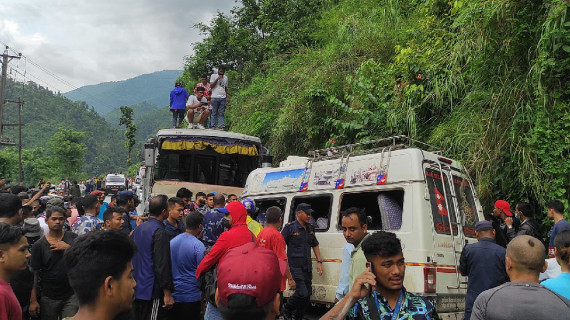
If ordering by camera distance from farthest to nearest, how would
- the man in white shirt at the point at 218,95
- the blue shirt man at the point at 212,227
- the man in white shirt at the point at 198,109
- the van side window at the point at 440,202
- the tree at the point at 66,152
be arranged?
the tree at the point at 66,152 → the man in white shirt at the point at 218,95 → the man in white shirt at the point at 198,109 → the blue shirt man at the point at 212,227 → the van side window at the point at 440,202

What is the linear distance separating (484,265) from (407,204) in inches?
59.4

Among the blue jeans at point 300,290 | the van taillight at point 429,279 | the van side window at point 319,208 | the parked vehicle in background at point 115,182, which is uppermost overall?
the parked vehicle in background at point 115,182

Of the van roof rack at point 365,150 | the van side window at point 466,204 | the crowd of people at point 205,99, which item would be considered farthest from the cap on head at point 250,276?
the crowd of people at point 205,99

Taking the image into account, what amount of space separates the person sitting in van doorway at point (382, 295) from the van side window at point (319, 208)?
5264 mm

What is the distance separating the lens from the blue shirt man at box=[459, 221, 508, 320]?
551 cm

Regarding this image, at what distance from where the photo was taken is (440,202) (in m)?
7.05

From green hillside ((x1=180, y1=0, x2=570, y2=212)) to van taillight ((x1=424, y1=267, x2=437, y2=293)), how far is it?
2591 millimetres

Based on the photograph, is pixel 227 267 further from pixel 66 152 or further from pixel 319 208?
pixel 66 152

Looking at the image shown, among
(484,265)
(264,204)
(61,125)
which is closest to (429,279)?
(484,265)

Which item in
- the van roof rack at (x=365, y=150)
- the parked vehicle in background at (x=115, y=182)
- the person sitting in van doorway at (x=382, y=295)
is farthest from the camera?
the parked vehicle in background at (x=115, y=182)

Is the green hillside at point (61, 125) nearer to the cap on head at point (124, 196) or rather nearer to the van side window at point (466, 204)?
the cap on head at point (124, 196)

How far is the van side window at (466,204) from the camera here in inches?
291

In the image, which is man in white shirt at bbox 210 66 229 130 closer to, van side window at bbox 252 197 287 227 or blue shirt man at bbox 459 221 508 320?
van side window at bbox 252 197 287 227

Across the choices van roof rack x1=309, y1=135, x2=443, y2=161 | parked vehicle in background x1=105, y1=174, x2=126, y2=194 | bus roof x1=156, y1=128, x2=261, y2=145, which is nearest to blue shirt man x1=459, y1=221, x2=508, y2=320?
van roof rack x1=309, y1=135, x2=443, y2=161
